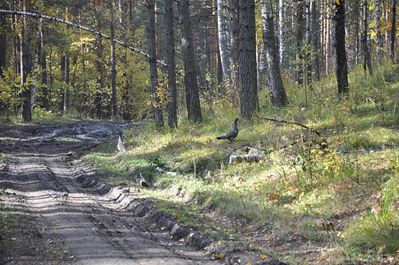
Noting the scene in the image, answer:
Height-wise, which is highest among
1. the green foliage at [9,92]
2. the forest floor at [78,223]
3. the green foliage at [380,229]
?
the green foliage at [9,92]

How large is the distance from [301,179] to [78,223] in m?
3.99

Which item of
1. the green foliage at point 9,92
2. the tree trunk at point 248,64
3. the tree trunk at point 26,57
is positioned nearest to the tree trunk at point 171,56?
the tree trunk at point 248,64

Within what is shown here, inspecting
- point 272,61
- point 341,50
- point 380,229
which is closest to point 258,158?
point 380,229

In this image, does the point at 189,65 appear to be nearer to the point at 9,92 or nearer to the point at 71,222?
the point at 9,92

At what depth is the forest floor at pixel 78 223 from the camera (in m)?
7.04

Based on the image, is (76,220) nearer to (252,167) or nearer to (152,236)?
(152,236)

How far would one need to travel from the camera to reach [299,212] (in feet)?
26.6

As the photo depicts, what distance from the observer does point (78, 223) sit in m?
8.88

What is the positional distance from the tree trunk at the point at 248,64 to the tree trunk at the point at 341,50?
92.4 inches

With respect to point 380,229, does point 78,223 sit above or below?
below

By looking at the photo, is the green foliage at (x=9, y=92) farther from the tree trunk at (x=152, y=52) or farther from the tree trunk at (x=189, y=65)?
the tree trunk at (x=189, y=65)

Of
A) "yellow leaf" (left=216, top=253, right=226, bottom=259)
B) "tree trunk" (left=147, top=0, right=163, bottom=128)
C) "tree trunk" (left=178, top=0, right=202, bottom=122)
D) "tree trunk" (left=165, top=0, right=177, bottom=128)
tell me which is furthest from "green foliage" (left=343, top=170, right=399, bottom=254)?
"tree trunk" (left=147, top=0, right=163, bottom=128)

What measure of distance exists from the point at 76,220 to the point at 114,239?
1.53 meters

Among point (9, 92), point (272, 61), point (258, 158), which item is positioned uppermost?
point (272, 61)
